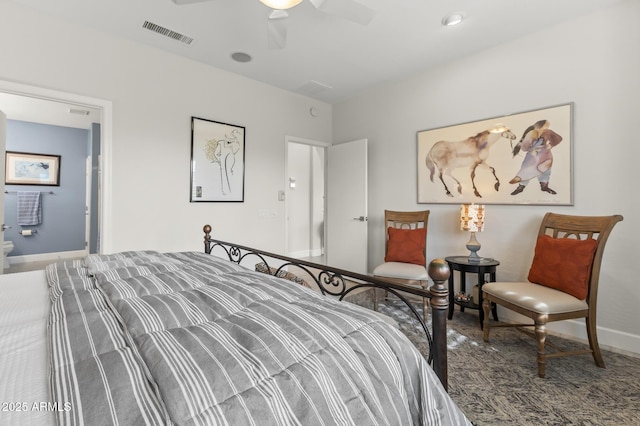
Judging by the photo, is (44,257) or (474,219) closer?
(474,219)

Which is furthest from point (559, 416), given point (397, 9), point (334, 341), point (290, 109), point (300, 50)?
point (290, 109)

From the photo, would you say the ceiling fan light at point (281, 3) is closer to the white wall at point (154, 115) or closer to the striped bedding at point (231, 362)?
the striped bedding at point (231, 362)

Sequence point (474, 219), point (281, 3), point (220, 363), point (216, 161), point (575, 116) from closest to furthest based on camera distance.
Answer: point (220, 363) < point (281, 3) < point (575, 116) < point (474, 219) < point (216, 161)

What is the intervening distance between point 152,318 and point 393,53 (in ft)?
10.7

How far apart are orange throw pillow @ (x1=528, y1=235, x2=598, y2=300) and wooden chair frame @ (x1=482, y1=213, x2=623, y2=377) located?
2.0 inches

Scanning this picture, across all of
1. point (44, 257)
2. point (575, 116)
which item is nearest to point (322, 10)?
point (575, 116)

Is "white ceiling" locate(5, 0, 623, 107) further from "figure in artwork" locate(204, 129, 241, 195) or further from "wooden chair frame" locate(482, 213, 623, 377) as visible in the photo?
"wooden chair frame" locate(482, 213, 623, 377)

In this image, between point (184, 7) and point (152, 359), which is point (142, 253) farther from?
point (184, 7)

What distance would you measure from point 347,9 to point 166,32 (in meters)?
1.81

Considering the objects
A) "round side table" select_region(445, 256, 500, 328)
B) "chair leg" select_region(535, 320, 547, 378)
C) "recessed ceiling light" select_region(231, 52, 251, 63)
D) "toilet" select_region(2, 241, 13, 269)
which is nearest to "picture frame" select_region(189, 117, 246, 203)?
"recessed ceiling light" select_region(231, 52, 251, 63)

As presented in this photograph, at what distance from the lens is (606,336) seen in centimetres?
236

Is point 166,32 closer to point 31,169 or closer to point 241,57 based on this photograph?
point 241,57

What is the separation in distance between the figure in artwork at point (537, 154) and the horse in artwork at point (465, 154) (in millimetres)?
135

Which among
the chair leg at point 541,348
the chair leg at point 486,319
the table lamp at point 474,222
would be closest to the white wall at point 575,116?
the table lamp at point 474,222
